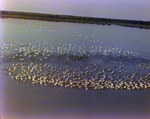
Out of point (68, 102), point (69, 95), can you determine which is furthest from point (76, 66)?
point (68, 102)

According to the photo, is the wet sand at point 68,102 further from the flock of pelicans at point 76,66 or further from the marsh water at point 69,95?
the flock of pelicans at point 76,66

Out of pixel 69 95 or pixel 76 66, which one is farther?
pixel 76 66

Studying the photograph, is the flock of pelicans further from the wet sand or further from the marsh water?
the wet sand

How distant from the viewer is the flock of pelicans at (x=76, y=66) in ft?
24.3

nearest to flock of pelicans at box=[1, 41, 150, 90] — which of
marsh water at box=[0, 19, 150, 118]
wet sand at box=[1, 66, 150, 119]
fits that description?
marsh water at box=[0, 19, 150, 118]

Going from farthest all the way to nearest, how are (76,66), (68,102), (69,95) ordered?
(76,66) < (69,95) < (68,102)

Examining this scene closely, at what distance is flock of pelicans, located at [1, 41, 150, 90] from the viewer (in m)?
7.41

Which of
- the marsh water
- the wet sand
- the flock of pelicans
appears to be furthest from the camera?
the flock of pelicans

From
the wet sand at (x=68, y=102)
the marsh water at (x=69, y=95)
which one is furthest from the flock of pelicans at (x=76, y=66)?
the wet sand at (x=68, y=102)

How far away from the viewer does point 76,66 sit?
29.9ft

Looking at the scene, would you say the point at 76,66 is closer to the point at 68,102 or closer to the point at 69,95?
the point at 69,95

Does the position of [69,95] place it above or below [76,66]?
below

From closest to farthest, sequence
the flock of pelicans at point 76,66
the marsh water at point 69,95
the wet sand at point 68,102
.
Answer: the wet sand at point 68,102 → the marsh water at point 69,95 → the flock of pelicans at point 76,66

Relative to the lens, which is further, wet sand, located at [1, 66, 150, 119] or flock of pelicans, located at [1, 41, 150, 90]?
flock of pelicans, located at [1, 41, 150, 90]
